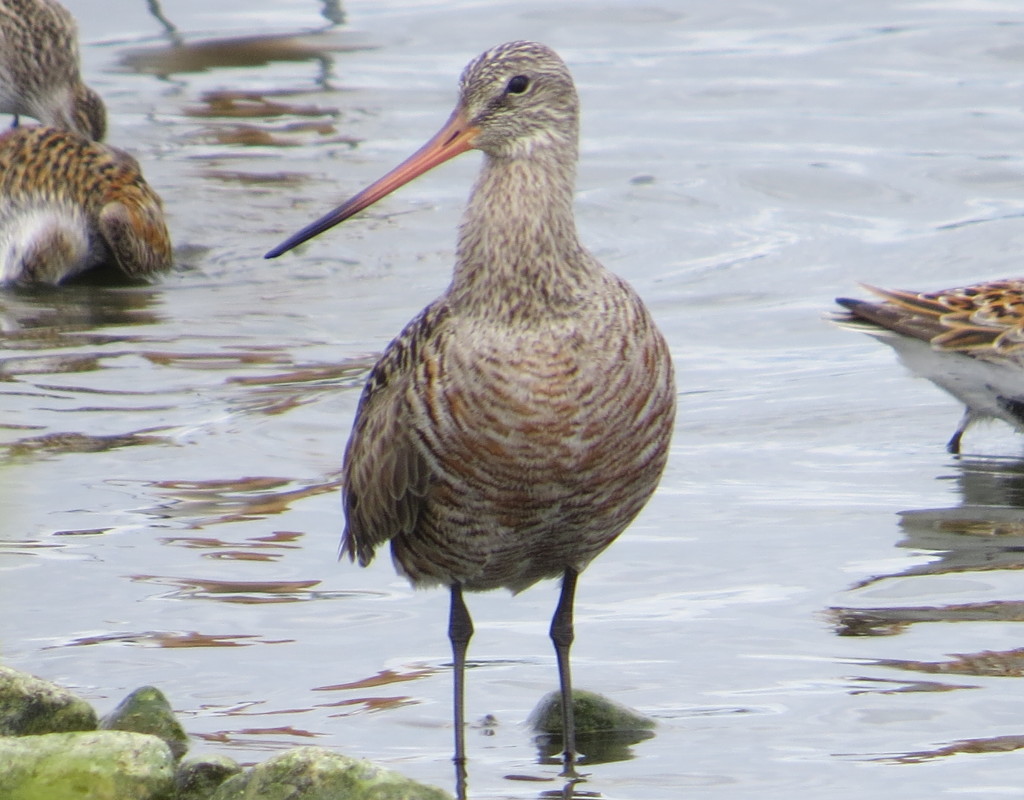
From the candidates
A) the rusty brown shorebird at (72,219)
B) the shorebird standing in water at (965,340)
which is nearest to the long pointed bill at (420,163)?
the shorebird standing in water at (965,340)

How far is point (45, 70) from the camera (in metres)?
13.3

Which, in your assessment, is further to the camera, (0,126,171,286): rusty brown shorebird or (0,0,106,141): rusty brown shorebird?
(0,0,106,141): rusty brown shorebird

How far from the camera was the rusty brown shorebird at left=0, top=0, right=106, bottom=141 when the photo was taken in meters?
13.2

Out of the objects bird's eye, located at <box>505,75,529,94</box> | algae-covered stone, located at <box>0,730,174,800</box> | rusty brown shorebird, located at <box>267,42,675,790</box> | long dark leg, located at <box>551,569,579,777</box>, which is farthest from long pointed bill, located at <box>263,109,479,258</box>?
algae-covered stone, located at <box>0,730,174,800</box>

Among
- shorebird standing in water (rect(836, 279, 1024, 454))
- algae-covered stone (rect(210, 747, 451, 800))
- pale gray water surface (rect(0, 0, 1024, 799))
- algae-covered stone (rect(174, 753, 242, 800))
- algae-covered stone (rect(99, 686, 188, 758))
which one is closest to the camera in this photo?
algae-covered stone (rect(210, 747, 451, 800))

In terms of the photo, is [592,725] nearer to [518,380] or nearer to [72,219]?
[518,380]

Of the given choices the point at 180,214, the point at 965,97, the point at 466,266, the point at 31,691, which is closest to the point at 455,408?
the point at 466,266

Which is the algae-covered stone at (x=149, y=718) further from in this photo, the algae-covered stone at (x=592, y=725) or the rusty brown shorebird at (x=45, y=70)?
the rusty brown shorebird at (x=45, y=70)

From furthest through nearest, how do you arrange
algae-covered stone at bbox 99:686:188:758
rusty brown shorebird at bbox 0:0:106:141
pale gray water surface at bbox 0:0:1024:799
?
rusty brown shorebird at bbox 0:0:106:141, pale gray water surface at bbox 0:0:1024:799, algae-covered stone at bbox 99:686:188:758

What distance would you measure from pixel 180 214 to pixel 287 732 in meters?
7.95

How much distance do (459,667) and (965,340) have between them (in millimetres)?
3661

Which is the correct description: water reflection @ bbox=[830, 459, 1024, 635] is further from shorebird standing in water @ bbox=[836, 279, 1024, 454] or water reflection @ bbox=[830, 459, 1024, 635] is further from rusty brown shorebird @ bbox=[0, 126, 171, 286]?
rusty brown shorebird @ bbox=[0, 126, 171, 286]

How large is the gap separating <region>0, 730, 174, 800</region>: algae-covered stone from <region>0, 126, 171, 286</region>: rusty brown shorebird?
7.01 metres

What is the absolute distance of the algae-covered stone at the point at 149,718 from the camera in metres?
5.13
